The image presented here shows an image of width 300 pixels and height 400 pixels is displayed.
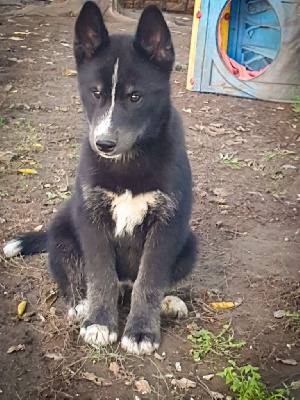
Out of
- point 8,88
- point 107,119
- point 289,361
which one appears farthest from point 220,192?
point 8,88

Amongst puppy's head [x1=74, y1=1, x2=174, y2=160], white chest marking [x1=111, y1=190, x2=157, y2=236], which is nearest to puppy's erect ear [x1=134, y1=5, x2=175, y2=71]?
puppy's head [x1=74, y1=1, x2=174, y2=160]

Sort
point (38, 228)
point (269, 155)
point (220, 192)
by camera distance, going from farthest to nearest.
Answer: point (269, 155), point (220, 192), point (38, 228)

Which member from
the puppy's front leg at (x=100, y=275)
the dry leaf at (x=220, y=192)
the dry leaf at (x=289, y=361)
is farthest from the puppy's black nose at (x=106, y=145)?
the dry leaf at (x=220, y=192)

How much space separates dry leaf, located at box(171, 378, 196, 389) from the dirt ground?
2 cm

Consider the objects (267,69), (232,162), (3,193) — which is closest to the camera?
(3,193)

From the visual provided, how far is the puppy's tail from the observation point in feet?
13.0

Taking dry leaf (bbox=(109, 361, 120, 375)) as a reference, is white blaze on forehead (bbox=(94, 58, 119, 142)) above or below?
above

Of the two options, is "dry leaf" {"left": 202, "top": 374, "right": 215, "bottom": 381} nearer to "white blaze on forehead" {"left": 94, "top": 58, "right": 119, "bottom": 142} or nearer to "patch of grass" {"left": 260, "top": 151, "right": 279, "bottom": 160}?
"white blaze on forehead" {"left": 94, "top": 58, "right": 119, "bottom": 142}

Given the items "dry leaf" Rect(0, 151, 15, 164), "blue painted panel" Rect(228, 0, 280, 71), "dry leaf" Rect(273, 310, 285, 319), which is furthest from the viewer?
"blue painted panel" Rect(228, 0, 280, 71)

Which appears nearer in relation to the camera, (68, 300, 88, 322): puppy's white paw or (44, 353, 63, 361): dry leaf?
(44, 353, 63, 361): dry leaf

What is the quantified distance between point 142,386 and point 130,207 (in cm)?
94

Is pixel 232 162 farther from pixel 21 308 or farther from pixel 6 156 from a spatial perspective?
pixel 21 308

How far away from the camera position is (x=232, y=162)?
5914mm

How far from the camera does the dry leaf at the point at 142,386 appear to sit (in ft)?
9.55
